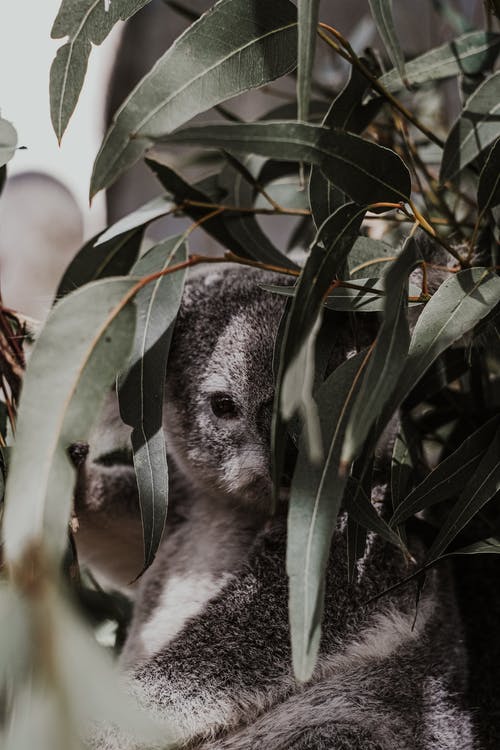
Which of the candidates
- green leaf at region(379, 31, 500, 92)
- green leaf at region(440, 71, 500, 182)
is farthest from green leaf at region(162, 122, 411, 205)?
green leaf at region(379, 31, 500, 92)

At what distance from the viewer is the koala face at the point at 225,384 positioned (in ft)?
4.09

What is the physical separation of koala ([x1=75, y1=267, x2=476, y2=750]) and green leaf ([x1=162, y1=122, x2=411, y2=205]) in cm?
30

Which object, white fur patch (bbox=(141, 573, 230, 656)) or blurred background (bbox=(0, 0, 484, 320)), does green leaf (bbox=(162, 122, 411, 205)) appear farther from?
blurred background (bbox=(0, 0, 484, 320))

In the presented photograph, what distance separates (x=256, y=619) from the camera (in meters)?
1.27

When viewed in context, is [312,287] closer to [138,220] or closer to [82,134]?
[138,220]

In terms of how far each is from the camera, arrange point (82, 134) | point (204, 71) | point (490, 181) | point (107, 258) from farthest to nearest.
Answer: point (82, 134) → point (107, 258) → point (490, 181) → point (204, 71)

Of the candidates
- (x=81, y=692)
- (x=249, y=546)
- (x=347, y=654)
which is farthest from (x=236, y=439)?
(x=81, y=692)

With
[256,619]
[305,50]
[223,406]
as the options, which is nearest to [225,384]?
[223,406]

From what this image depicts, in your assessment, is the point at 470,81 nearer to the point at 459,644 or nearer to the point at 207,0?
the point at 459,644

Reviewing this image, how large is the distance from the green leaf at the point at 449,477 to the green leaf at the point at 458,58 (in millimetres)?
589

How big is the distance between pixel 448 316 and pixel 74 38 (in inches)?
21.6

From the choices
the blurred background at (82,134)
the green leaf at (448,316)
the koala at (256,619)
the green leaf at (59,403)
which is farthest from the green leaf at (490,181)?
the blurred background at (82,134)

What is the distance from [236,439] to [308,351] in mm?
566

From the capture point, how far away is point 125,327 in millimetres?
743
